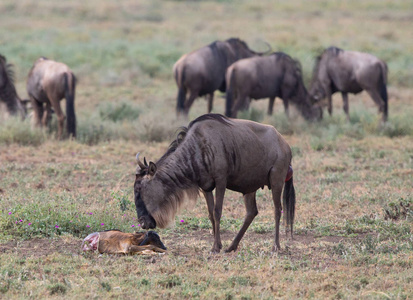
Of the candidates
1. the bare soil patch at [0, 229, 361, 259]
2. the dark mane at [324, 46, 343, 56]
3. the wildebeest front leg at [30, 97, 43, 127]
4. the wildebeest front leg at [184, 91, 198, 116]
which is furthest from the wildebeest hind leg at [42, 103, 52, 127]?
the bare soil patch at [0, 229, 361, 259]

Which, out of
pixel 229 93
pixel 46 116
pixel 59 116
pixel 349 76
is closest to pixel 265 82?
pixel 229 93

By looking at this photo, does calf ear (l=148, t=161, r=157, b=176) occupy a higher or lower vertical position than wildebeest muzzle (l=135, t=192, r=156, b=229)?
higher

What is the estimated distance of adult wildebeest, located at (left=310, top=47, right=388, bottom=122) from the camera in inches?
558

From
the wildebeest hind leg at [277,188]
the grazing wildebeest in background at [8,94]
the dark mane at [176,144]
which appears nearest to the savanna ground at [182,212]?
the wildebeest hind leg at [277,188]

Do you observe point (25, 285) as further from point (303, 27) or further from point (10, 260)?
point (303, 27)

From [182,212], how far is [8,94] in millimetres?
7349

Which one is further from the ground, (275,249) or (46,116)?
(275,249)

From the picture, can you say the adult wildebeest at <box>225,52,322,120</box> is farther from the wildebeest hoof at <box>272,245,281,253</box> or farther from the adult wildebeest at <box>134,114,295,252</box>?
the wildebeest hoof at <box>272,245,281,253</box>

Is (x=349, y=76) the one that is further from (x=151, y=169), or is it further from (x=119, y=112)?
(x=151, y=169)

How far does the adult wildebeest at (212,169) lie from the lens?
598cm

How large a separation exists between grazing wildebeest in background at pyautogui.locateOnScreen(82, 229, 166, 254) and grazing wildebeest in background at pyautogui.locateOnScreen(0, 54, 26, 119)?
8.20 meters

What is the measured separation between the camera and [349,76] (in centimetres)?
1452

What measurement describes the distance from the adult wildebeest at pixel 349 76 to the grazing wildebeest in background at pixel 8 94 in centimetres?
657

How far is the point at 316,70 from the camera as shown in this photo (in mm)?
15305
